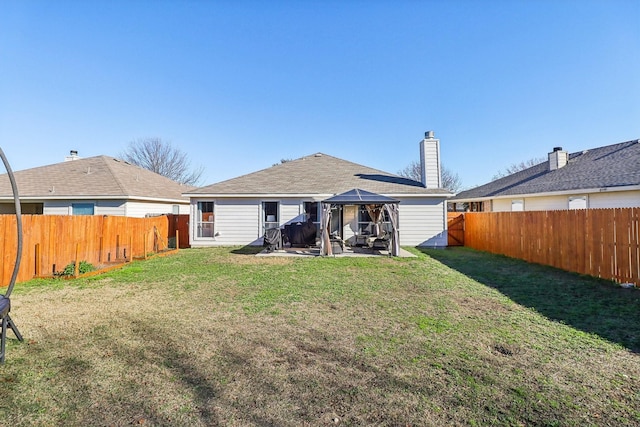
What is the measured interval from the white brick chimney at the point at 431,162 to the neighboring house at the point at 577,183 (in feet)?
16.8

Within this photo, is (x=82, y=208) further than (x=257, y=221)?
Yes

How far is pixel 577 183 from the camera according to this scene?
1249 centimetres

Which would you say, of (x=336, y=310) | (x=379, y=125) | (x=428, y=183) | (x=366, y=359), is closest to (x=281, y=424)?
(x=366, y=359)

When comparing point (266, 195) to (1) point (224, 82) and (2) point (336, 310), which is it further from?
(2) point (336, 310)

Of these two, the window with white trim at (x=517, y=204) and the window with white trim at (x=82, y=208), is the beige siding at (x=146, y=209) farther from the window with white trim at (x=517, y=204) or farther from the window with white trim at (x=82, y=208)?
the window with white trim at (x=517, y=204)

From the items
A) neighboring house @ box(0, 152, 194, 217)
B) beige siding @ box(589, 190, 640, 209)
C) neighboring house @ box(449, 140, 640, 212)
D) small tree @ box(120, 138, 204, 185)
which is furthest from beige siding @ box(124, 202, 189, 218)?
small tree @ box(120, 138, 204, 185)

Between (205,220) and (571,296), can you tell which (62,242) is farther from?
(571,296)

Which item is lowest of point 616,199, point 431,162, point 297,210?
point 297,210

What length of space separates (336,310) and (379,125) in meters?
20.3

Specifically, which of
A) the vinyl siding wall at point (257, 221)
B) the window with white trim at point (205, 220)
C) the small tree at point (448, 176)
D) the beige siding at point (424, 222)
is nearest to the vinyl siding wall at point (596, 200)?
the beige siding at point (424, 222)

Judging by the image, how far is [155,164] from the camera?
34000mm

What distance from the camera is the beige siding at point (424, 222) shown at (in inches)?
521

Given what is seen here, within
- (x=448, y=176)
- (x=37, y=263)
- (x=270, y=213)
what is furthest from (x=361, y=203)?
(x=448, y=176)

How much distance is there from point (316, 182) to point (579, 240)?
9969mm
